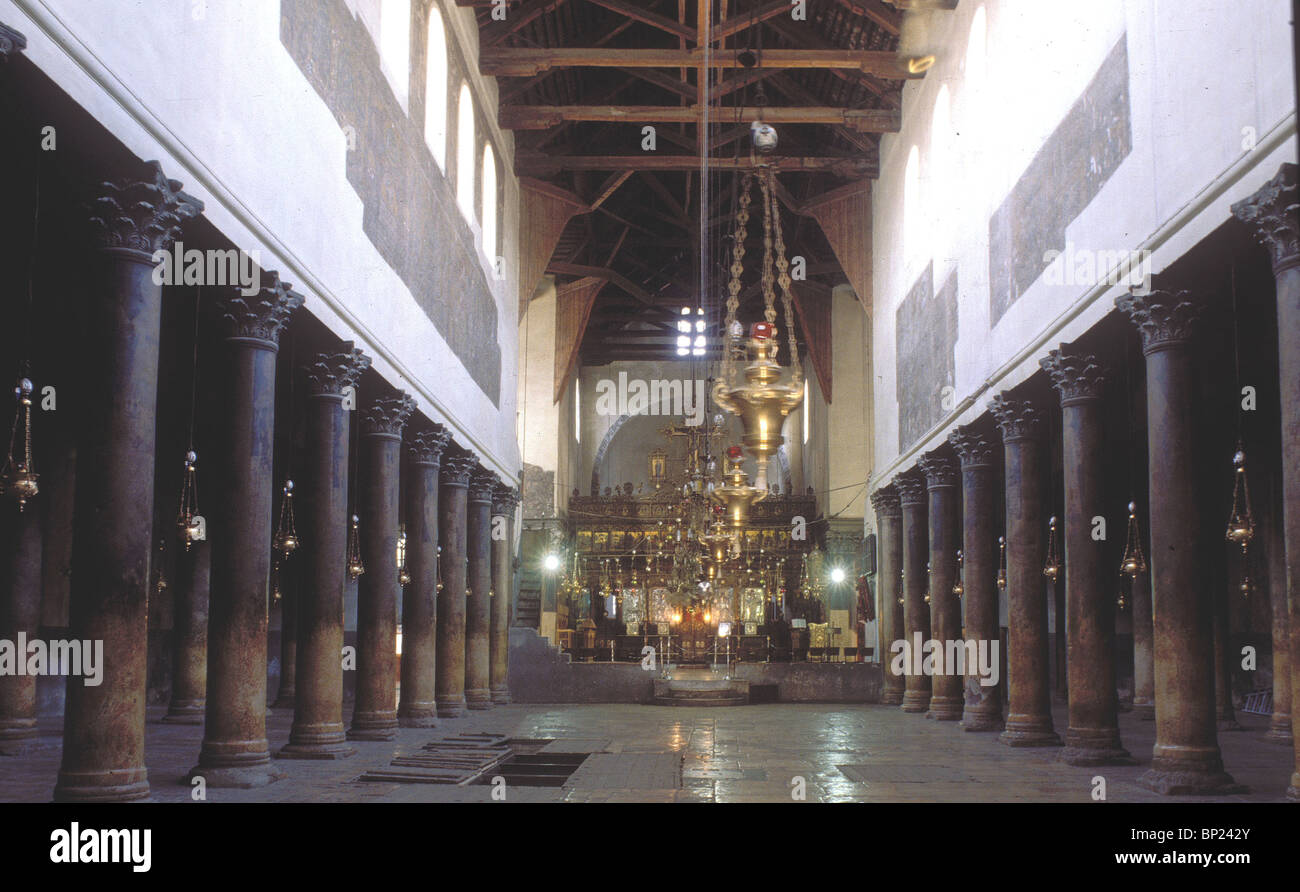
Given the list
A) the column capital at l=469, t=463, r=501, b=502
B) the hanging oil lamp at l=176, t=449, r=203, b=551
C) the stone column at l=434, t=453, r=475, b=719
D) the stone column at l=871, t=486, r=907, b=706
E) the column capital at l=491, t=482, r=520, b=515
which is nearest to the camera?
the hanging oil lamp at l=176, t=449, r=203, b=551

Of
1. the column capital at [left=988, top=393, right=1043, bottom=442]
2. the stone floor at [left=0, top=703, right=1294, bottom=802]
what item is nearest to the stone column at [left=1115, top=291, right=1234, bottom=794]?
the stone floor at [left=0, top=703, right=1294, bottom=802]

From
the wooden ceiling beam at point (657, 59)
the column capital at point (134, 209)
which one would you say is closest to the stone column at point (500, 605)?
the wooden ceiling beam at point (657, 59)

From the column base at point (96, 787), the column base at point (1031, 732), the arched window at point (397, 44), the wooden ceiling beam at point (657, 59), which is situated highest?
the wooden ceiling beam at point (657, 59)

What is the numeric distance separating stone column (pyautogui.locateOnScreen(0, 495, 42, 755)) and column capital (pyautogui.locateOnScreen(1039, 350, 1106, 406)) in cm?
1243

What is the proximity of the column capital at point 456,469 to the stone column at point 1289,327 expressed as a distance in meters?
15.2

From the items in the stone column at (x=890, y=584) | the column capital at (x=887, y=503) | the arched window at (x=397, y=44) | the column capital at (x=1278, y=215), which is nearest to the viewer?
the column capital at (x=1278, y=215)

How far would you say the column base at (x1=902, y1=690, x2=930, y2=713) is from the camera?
25375mm

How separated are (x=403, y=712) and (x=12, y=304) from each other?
9363 mm

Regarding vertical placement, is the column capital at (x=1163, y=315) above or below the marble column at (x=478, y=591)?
above

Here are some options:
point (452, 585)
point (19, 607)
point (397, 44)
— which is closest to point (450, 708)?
point (452, 585)

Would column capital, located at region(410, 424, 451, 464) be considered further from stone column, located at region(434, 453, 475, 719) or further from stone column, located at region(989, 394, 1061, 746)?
stone column, located at region(989, 394, 1061, 746)

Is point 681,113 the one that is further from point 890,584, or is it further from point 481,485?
point 890,584

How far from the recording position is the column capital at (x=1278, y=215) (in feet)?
30.1

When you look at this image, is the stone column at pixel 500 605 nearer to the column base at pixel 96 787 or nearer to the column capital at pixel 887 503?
the column capital at pixel 887 503
